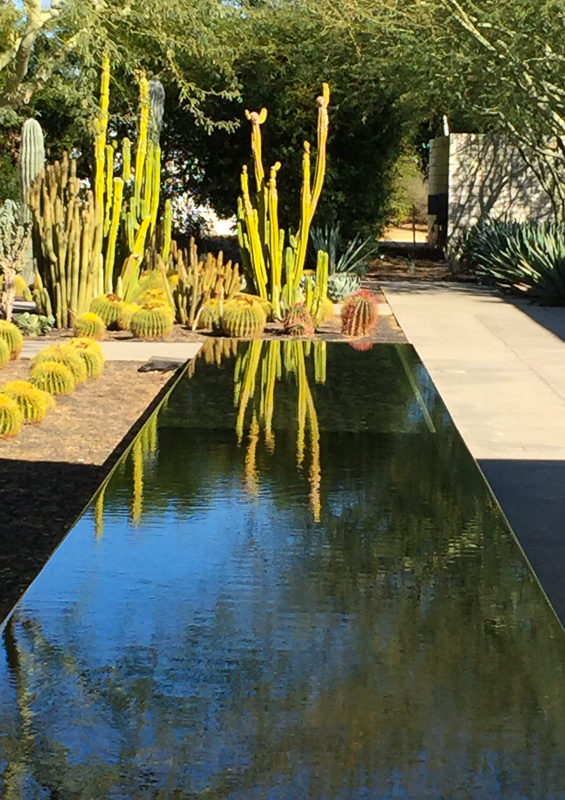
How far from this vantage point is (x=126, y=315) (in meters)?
13.9

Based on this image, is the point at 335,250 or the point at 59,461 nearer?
the point at 59,461

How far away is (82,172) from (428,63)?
7.28m

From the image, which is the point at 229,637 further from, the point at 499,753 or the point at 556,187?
the point at 556,187

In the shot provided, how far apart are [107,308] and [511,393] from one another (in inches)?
216

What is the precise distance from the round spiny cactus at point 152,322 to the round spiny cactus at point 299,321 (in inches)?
52.8

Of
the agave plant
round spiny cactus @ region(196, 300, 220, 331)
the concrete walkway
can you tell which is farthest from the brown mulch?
A: the agave plant

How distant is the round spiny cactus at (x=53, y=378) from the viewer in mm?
9672

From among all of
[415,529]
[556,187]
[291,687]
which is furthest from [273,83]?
[291,687]

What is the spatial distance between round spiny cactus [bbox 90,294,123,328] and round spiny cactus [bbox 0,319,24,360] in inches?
85.2

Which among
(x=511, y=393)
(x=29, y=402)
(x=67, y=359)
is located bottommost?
(x=511, y=393)

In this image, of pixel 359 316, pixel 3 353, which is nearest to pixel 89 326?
pixel 3 353

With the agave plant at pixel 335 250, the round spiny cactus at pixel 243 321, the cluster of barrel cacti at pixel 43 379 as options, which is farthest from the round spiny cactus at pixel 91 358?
the agave plant at pixel 335 250

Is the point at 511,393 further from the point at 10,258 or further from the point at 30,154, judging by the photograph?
the point at 30,154

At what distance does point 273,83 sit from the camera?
75.9ft
